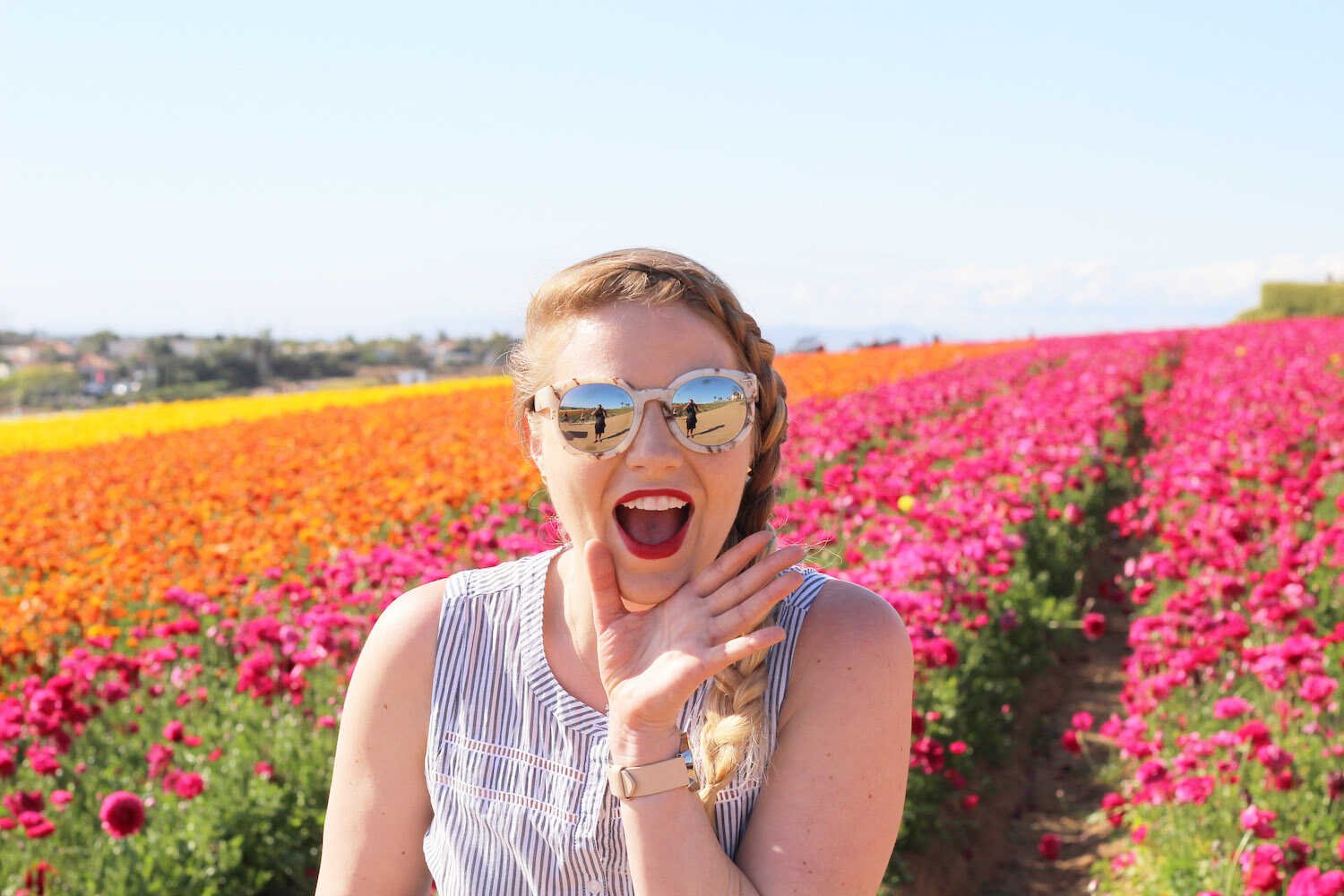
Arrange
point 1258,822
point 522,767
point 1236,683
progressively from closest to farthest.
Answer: point 522,767, point 1258,822, point 1236,683

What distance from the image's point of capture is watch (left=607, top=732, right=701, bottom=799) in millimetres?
1396

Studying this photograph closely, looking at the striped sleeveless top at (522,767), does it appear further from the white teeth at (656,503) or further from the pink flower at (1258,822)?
the pink flower at (1258,822)

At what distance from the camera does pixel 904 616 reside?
385cm

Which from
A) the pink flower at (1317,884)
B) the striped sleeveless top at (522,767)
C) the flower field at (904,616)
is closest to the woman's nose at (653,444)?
the striped sleeveless top at (522,767)

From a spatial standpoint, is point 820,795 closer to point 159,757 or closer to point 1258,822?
point 1258,822

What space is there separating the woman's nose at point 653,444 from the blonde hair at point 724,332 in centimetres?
15

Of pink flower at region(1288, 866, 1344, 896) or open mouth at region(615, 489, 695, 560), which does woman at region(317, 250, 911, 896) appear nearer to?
open mouth at region(615, 489, 695, 560)

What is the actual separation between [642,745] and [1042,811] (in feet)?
12.4

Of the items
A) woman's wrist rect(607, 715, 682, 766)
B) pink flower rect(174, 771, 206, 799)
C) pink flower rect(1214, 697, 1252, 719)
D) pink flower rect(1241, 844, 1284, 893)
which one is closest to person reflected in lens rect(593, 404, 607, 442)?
woman's wrist rect(607, 715, 682, 766)

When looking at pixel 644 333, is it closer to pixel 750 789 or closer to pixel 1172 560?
pixel 750 789

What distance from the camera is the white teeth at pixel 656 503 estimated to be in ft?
4.92

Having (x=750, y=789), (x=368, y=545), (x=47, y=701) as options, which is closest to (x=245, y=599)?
(x=368, y=545)

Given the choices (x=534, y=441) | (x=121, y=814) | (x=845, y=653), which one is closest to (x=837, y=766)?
(x=845, y=653)

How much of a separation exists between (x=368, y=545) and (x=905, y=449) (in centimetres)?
379
